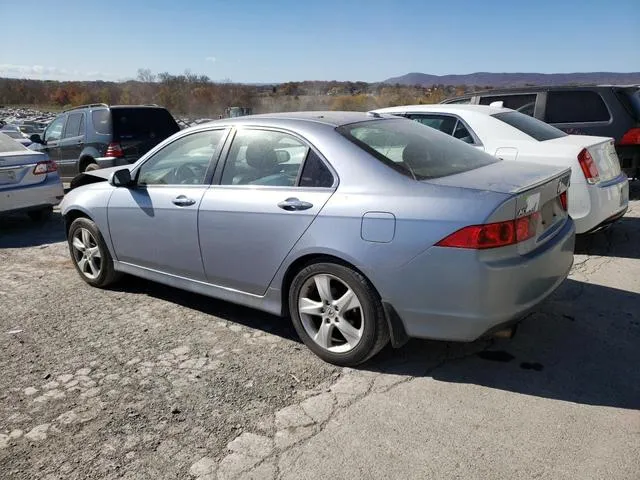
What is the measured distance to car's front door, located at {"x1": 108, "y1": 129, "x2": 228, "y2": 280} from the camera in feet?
13.3

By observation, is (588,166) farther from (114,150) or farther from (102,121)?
(102,121)

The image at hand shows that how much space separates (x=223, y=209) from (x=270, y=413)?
58.1 inches

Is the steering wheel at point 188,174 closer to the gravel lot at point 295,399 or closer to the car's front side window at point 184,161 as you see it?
the car's front side window at point 184,161

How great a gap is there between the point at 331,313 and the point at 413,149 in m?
1.23

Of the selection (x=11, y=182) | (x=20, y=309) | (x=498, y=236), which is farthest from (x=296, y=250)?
(x=11, y=182)

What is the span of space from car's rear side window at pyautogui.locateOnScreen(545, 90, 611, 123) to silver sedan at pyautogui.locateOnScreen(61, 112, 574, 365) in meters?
4.59

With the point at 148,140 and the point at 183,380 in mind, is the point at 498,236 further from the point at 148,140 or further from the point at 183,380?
the point at 148,140

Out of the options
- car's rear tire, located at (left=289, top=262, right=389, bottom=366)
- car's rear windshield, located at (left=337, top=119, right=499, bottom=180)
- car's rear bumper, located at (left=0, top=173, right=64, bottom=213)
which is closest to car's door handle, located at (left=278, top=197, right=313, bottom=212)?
car's rear tire, located at (left=289, top=262, right=389, bottom=366)

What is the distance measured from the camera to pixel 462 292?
9.57 ft

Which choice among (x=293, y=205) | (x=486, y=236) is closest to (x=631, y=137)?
(x=486, y=236)

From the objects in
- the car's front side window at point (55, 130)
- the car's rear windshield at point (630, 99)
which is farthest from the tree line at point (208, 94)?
the car's rear windshield at point (630, 99)

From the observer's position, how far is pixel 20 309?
4664mm

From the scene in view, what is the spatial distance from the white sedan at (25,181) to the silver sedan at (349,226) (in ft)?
13.0

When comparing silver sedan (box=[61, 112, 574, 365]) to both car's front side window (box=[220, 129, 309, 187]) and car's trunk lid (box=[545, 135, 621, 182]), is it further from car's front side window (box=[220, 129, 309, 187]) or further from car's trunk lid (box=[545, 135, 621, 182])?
car's trunk lid (box=[545, 135, 621, 182])
